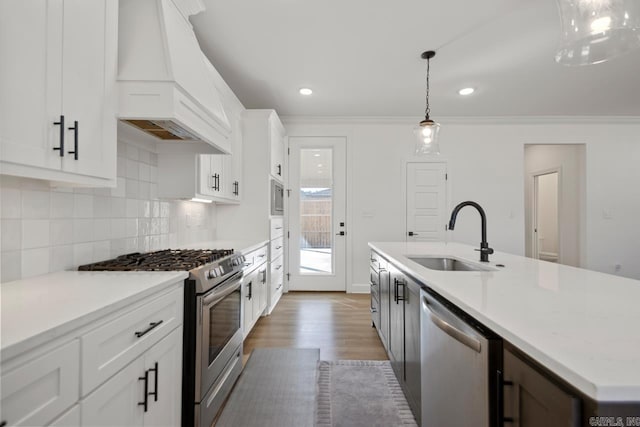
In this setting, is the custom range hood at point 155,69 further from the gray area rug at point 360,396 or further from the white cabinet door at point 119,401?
the gray area rug at point 360,396

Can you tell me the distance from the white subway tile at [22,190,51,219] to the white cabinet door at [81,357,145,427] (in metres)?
0.81

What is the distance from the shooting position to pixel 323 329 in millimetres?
3092

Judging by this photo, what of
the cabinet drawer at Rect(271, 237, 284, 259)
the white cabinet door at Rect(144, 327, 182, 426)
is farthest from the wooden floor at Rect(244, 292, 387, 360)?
the white cabinet door at Rect(144, 327, 182, 426)

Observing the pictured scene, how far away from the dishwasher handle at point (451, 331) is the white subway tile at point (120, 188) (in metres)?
1.84

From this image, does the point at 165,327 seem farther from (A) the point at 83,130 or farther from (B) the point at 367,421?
(B) the point at 367,421

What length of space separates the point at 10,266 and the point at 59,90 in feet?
2.38

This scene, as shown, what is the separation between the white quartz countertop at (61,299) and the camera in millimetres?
708

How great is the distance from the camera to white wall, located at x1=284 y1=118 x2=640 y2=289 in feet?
15.2

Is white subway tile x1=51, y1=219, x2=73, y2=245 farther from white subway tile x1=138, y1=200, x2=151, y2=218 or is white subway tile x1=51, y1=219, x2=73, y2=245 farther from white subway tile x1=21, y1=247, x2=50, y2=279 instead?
white subway tile x1=138, y1=200, x2=151, y2=218

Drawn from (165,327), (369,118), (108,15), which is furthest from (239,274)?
(369,118)

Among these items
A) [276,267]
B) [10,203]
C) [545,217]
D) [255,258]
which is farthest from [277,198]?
[545,217]

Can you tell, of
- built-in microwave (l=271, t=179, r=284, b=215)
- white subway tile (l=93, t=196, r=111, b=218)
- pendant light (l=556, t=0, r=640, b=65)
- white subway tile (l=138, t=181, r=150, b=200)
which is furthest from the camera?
built-in microwave (l=271, t=179, r=284, b=215)

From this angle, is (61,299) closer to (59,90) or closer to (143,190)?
(59,90)

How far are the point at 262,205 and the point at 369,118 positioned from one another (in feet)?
7.43
